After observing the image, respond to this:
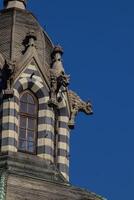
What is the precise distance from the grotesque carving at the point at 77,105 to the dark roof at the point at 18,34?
5.71 feet

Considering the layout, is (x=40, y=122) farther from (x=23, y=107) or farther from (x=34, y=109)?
(x=23, y=107)

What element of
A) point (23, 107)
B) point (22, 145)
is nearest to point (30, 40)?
point (23, 107)

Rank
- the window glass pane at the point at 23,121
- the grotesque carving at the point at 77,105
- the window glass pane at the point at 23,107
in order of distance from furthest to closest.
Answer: the grotesque carving at the point at 77,105 → the window glass pane at the point at 23,107 → the window glass pane at the point at 23,121

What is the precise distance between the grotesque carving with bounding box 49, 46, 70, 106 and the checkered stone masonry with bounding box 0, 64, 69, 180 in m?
0.27

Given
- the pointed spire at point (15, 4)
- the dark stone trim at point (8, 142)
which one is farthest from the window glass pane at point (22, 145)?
the pointed spire at point (15, 4)

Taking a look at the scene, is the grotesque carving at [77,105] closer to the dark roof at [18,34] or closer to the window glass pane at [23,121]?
the dark roof at [18,34]

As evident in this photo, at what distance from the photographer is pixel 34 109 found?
51281 mm

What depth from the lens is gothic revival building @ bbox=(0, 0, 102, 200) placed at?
4878 centimetres

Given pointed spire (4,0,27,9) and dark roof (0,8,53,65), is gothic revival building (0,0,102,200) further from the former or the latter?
pointed spire (4,0,27,9)

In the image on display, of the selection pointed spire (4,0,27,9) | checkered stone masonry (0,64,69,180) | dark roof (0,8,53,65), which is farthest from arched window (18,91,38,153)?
pointed spire (4,0,27,9)

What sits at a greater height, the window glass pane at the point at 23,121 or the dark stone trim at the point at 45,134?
the window glass pane at the point at 23,121

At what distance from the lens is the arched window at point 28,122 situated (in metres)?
50.3

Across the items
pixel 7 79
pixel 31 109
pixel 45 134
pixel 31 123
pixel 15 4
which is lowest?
pixel 45 134

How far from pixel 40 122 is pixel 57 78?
76.1 inches
